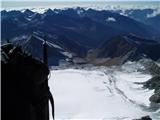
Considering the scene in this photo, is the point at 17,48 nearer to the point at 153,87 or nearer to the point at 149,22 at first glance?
the point at 153,87

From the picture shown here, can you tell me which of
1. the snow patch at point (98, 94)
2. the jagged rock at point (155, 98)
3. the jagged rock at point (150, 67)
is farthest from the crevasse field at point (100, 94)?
the jagged rock at point (150, 67)

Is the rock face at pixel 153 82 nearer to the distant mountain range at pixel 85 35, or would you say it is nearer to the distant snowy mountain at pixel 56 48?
the distant mountain range at pixel 85 35

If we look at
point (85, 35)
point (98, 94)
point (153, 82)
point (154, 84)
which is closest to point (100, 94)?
point (98, 94)

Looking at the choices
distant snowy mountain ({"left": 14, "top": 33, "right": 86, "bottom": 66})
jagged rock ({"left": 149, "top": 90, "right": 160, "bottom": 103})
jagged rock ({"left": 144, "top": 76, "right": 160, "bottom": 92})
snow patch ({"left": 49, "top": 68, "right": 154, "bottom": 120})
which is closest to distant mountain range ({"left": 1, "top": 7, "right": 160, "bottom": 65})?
distant snowy mountain ({"left": 14, "top": 33, "right": 86, "bottom": 66})

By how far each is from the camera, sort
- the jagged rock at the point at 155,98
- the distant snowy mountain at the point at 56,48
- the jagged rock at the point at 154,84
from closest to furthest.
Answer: the jagged rock at the point at 155,98 → the jagged rock at the point at 154,84 → the distant snowy mountain at the point at 56,48

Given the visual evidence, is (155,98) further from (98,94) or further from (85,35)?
(85,35)
